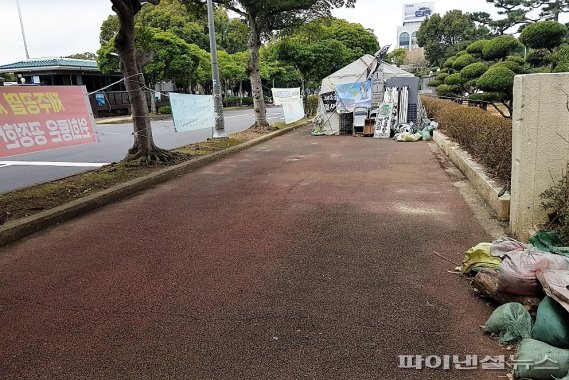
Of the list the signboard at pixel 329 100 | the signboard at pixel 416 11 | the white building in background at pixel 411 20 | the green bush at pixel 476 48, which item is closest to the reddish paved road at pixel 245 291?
the signboard at pixel 329 100

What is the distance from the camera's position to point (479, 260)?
3662 millimetres

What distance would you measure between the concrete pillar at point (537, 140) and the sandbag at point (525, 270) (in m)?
1.30

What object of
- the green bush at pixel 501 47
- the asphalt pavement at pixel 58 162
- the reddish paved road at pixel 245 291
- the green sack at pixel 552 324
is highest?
the green bush at pixel 501 47

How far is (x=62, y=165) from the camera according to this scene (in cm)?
1064

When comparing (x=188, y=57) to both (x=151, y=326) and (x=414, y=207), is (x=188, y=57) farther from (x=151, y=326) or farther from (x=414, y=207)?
(x=151, y=326)

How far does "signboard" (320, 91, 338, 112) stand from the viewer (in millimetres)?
16375

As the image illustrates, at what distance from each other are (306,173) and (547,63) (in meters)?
8.10

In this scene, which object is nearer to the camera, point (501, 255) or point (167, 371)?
point (167, 371)

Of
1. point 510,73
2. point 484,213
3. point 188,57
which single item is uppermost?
point 188,57

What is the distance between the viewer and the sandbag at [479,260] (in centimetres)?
359

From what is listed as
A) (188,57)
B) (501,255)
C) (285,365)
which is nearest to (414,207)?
(501,255)

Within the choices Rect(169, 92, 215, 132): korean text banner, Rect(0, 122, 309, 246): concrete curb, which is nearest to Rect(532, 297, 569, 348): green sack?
Rect(0, 122, 309, 246): concrete curb

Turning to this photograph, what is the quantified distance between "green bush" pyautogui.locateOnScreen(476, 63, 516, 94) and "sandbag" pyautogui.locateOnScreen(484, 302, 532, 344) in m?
10.2

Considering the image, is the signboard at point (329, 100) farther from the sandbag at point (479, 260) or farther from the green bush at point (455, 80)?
the sandbag at point (479, 260)
